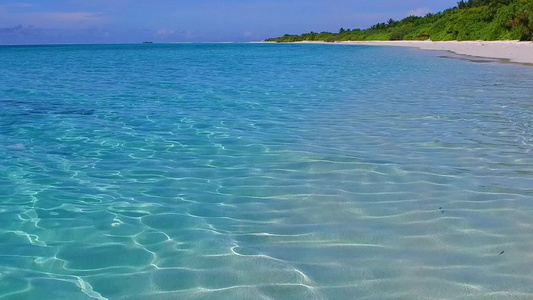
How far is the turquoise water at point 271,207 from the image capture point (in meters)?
3.33

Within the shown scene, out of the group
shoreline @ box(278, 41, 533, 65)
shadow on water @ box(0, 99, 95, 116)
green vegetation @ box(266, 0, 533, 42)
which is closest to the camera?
shadow on water @ box(0, 99, 95, 116)

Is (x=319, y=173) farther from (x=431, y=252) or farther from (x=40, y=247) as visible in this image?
(x=40, y=247)

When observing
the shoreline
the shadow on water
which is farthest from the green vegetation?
the shadow on water

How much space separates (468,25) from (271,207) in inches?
2392

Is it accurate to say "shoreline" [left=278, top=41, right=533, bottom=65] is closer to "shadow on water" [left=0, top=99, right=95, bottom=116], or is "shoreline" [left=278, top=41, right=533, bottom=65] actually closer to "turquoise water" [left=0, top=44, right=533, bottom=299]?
"turquoise water" [left=0, top=44, right=533, bottom=299]

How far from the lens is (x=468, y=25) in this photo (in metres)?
58.8

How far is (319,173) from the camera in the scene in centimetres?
582

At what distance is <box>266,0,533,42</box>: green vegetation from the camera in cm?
4164

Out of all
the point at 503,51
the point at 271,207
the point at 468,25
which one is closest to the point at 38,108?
the point at 271,207

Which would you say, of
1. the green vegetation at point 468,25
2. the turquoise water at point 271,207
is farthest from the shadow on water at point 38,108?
the green vegetation at point 468,25

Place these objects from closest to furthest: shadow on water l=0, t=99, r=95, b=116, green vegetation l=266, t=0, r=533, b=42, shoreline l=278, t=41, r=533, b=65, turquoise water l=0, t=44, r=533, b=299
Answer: turquoise water l=0, t=44, r=533, b=299
shadow on water l=0, t=99, r=95, b=116
shoreline l=278, t=41, r=533, b=65
green vegetation l=266, t=0, r=533, b=42

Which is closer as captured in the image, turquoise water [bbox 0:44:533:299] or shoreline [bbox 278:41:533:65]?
turquoise water [bbox 0:44:533:299]

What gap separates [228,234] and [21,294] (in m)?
1.55

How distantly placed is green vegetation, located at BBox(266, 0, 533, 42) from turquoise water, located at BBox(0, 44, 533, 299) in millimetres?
36336
